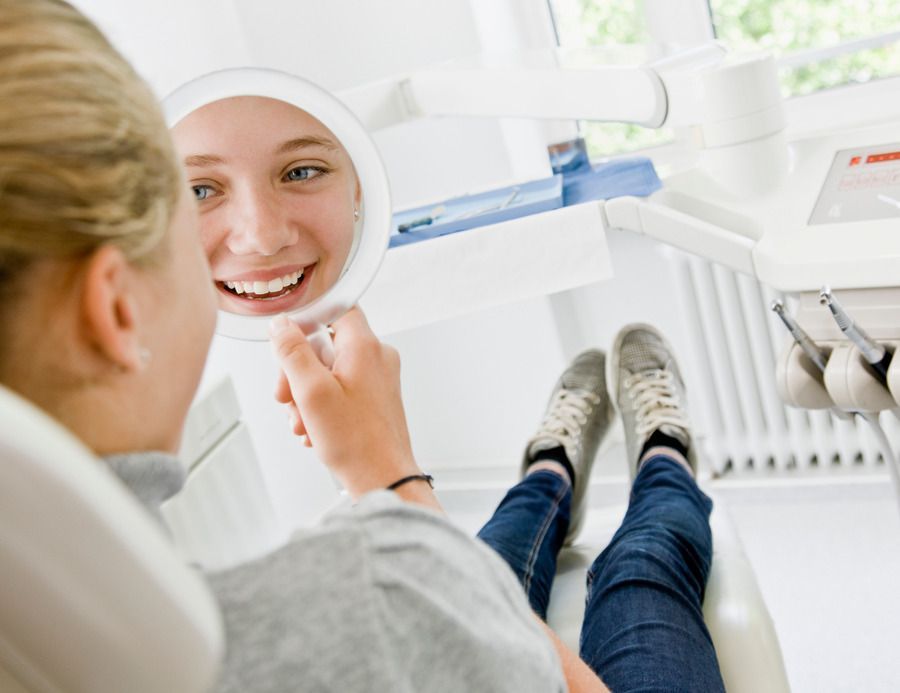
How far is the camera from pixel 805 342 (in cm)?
102

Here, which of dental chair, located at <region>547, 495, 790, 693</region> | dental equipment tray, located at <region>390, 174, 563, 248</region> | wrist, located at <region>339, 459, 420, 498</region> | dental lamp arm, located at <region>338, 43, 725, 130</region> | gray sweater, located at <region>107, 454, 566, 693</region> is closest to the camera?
gray sweater, located at <region>107, 454, 566, 693</region>

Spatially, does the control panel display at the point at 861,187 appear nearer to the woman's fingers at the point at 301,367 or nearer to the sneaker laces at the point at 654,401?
the sneaker laces at the point at 654,401

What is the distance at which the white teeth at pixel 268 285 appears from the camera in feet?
3.31

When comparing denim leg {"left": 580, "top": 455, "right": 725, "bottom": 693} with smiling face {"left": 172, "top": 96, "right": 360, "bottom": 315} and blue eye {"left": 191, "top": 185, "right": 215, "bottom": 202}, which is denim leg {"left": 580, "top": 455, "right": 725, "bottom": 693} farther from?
blue eye {"left": 191, "top": 185, "right": 215, "bottom": 202}

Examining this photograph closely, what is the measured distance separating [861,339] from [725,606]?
13.6 inches

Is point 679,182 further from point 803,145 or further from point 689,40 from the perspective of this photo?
point 689,40

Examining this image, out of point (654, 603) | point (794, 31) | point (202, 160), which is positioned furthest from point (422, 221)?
point (794, 31)

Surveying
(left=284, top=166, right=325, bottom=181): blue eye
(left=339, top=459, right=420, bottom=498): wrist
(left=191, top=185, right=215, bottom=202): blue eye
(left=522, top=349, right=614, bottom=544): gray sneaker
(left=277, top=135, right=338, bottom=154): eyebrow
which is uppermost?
(left=277, top=135, right=338, bottom=154): eyebrow

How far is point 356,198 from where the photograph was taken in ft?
3.32

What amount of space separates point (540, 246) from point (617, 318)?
1.21 meters

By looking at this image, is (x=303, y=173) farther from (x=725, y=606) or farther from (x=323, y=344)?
(x=725, y=606)

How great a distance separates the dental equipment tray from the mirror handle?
43cm

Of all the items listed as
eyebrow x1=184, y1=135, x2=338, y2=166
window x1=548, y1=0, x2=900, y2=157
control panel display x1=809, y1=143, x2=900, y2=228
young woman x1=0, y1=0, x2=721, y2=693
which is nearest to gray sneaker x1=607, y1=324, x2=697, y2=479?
control panel display x1=809, y1=143, x2=900, y2=228

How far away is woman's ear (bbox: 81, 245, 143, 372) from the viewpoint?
1.65ft
